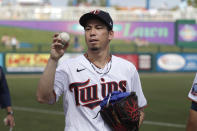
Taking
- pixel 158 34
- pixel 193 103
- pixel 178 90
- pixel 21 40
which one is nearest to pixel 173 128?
pixel 193 103

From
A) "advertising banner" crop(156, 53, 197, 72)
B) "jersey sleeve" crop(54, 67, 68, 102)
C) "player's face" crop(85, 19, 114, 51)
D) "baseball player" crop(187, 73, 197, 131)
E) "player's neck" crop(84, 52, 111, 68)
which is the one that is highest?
"player's face" crop(85, 19, 114, 51)

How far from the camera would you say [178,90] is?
18844 mm

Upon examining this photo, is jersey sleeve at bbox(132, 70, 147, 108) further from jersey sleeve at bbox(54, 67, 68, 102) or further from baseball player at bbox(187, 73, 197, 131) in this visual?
jersey sleeve at bbox(54, 67, 68, 102)

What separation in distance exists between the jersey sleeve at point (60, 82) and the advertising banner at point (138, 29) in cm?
4309

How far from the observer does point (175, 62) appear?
93.2ft

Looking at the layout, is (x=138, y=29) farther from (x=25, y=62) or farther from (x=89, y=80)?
(x=89, y=80)

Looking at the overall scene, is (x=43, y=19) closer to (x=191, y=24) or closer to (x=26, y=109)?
(x=191, y=24)

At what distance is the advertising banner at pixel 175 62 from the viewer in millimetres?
28312

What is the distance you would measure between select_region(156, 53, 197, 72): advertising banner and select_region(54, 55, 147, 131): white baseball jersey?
24.6m

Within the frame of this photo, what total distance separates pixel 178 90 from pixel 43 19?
3235cm

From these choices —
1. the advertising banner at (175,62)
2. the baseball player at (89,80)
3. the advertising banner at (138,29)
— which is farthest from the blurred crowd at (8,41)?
the baseball player at (89,80)

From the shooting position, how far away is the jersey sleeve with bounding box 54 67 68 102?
12.2ft

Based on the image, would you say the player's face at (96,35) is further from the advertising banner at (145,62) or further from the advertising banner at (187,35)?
the advertising banner at (187,35)

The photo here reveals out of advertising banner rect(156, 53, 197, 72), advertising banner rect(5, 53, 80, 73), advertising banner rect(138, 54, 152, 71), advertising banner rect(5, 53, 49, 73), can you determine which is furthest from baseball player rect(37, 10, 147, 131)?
advertising banner rect(156, 53, 197, 72)
